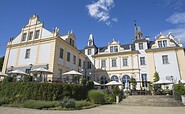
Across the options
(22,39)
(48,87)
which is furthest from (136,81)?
(22,39)

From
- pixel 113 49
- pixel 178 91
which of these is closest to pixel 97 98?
pixel 178 91

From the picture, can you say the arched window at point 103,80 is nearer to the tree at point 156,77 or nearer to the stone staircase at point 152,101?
the tree at point 156,77

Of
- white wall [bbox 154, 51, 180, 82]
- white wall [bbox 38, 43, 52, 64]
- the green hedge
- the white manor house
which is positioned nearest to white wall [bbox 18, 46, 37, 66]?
the white manor house

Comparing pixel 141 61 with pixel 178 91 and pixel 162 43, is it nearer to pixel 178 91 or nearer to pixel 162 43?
pixel 162 43

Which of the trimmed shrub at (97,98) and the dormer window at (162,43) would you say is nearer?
the trimmed shrub at (97,98)

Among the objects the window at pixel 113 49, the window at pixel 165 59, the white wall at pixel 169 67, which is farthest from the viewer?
the window at pixel 113 49

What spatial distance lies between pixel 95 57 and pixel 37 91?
18.4m

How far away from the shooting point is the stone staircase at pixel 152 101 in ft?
53.6

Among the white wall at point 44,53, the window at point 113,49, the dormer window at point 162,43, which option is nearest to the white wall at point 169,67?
the dormer window at point 162,43

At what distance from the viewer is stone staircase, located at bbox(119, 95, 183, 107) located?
53.6 feet

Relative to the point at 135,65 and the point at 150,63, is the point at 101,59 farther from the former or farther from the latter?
the point at 150,63

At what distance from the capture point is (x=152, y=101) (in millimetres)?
17438

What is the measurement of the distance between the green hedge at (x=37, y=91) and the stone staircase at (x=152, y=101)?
6.74 metres

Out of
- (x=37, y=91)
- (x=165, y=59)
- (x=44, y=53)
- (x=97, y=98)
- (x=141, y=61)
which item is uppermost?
(x=165, y=59)
